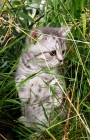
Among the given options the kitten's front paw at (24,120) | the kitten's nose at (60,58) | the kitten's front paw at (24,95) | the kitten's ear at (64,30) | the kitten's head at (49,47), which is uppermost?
the kitten's ear at (64,30)

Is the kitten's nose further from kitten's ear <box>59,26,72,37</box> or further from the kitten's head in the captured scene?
kitten's ear <box>59,26,72,37</box>

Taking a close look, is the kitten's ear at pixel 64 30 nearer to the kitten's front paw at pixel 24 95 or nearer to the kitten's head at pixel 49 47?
the kitten's head at pixel 49 47

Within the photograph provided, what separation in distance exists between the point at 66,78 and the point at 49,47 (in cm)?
26

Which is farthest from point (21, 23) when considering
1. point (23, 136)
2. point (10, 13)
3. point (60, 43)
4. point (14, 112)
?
point (23, 136)

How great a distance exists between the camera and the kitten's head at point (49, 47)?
289 cm

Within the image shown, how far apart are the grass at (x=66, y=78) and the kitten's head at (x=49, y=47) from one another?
0.07m

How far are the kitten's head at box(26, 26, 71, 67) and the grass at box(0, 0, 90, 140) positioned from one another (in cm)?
7

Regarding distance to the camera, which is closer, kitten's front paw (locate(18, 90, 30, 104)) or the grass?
the grass

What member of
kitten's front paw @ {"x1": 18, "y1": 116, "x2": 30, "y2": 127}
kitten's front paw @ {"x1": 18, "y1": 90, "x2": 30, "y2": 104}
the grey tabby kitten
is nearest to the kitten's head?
the grey tabby kitten

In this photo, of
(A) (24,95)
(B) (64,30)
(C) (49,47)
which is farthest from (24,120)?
(B) (64,30)

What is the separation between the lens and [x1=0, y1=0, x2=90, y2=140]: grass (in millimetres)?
2555

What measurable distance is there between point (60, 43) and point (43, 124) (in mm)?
679

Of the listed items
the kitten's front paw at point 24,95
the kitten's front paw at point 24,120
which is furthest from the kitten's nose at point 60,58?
the kitten's front paw at point 24,120

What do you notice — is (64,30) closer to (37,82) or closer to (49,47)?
(49,47)
